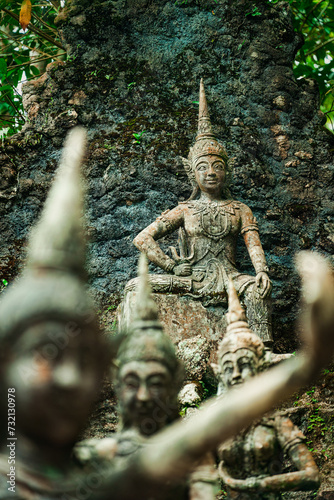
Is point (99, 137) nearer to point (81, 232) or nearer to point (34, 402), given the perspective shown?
point (81, 232)

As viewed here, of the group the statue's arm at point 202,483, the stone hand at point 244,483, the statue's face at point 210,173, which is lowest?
the statue's face at point 210,173

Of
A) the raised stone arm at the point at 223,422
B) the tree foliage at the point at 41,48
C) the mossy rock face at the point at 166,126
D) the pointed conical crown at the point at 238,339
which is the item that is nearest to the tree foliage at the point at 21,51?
the tree foliage at the point at 41,48

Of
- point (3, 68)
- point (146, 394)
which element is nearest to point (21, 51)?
point (3, 68)

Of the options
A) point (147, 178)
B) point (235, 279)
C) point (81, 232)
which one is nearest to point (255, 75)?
point (147, 178)

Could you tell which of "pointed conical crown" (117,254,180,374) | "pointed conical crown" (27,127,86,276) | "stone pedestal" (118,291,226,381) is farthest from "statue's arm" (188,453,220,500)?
"stone pedestal" (118,291,226,381)

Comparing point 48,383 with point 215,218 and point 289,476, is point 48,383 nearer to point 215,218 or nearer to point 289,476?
point 289,476

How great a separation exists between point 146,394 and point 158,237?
A: 3863 millimetres

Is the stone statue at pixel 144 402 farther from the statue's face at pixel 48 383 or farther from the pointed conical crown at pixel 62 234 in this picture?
the pointed conical crown at pixel 62 234

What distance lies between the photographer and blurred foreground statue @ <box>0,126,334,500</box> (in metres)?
2.60

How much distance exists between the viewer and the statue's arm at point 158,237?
647 cm

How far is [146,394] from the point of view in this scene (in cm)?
300

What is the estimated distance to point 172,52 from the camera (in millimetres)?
9242

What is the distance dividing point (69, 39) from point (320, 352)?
25.3 feet

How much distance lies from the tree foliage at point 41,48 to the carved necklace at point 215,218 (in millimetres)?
3784
